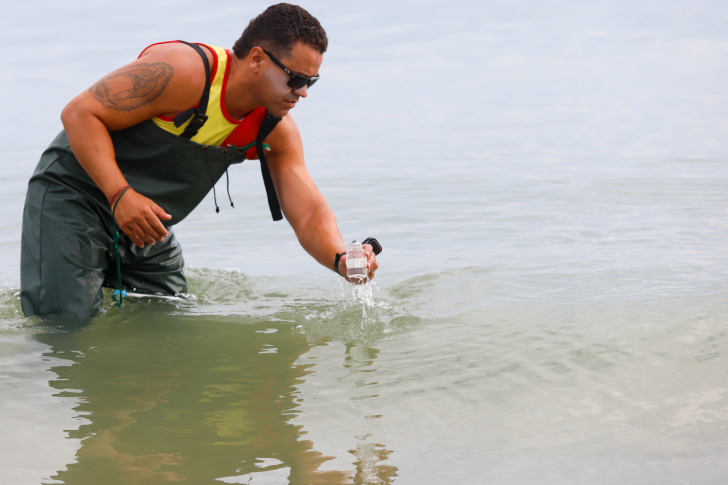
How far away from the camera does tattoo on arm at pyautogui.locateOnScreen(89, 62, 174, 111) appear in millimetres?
4098

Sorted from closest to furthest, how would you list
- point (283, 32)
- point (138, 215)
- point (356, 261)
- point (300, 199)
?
point (138, 215)
point (283, 32)
point (356, 261)
point (300, 199)

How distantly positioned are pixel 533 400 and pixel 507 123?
15473mm

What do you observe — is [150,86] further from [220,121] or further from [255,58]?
[255,58]

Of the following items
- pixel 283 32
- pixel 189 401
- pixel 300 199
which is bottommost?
pixel 189 401

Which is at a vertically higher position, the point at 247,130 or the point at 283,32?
the point at 283,32

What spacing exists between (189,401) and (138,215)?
97cm

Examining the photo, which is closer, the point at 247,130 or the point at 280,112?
the point at 280,112

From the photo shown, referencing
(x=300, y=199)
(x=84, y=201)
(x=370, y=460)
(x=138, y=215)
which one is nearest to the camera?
(x=370, y=460)

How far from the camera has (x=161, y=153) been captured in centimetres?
438

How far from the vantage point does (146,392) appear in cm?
377

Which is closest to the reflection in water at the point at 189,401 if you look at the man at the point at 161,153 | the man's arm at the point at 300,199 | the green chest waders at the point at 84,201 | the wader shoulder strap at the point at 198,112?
the green chest waders at the point at 84,201

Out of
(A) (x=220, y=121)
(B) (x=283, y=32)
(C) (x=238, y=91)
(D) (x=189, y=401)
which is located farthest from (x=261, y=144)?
(D) (x=189, y=401)

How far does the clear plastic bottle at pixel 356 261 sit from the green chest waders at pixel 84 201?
2.52ft

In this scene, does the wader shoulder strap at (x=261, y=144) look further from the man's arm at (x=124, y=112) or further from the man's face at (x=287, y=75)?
the man's arm at (x=124, y=112)
